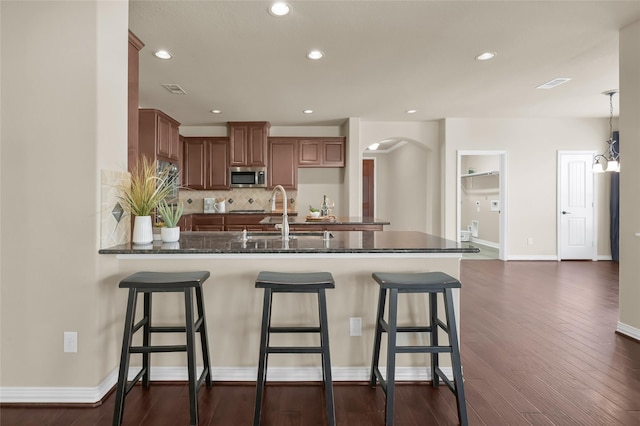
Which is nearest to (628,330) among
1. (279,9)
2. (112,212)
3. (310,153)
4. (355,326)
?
(355,326)

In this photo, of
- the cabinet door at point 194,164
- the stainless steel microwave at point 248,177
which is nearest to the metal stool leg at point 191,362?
the stainless steel microwave at point 248,177

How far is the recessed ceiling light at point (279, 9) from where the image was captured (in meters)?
2.71

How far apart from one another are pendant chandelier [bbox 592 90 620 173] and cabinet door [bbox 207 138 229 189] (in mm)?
5866

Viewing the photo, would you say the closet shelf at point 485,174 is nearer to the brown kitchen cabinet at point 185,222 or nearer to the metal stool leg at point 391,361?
the brown kitchen cabinet at point 185,222

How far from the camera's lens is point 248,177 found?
259 inches

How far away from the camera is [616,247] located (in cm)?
655

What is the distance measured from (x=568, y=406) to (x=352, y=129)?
5144 millimetres

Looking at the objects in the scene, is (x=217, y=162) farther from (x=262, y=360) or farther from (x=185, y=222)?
(x=262, y=360)

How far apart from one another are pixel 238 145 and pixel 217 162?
19.6 inches

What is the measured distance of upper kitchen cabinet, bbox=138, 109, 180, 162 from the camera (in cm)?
513

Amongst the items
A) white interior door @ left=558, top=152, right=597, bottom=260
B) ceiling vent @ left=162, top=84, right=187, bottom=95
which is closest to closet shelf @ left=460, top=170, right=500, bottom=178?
white interior door @ left=558, top=152, right=597, bottom=260

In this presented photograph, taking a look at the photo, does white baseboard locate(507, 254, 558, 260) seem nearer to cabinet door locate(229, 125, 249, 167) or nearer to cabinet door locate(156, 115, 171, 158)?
cabinet door locate(229, 125, 249, 167)

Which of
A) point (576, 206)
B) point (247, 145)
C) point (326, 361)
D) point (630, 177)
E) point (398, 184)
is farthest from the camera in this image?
point (398, 184)

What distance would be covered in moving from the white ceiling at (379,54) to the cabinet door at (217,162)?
2.96 ft
